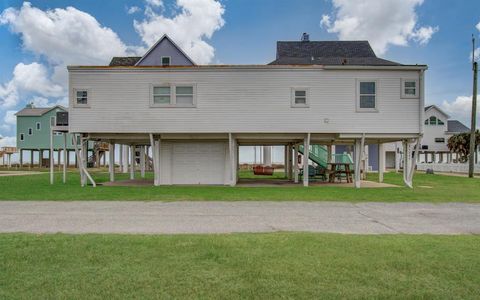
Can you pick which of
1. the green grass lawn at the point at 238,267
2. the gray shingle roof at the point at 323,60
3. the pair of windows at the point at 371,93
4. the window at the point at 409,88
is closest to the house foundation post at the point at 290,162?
the pair of windows at the point at 371,93

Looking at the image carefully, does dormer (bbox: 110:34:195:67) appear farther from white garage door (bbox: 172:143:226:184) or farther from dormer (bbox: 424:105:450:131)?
dormer (bbox: 424:105:450:131)

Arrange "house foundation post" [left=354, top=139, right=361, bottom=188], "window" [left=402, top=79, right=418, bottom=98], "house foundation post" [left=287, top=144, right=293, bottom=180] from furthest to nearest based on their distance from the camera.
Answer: "house foundation post" [left=287, top=144, right=293, bottom=180], "house foundation post" [left=354, top=139, right=361, bottom=188], "window" [left=402, top=79, right=418, bottom=98]

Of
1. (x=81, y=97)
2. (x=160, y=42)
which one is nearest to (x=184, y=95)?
(x=81, y=97)

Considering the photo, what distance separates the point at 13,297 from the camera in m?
3.89

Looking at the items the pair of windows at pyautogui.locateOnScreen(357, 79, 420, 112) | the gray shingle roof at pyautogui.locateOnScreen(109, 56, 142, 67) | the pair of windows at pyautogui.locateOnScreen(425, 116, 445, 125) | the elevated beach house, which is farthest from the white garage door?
the pair of windows at pyautogui.locateOnScreen(425, 116, 445, 125)

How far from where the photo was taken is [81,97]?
19141mm

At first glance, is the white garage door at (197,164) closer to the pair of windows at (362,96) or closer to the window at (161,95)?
the window at (161,95)

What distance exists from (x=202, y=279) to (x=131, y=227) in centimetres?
388

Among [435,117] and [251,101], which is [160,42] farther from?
[435,117]

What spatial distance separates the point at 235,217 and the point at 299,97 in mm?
10915

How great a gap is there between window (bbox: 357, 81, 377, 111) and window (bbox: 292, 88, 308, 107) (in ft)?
8.70

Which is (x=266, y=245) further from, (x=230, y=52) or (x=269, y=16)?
(x=230, y=52)

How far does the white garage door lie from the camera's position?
2111 centimetres

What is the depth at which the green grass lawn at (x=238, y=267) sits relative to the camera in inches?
160
